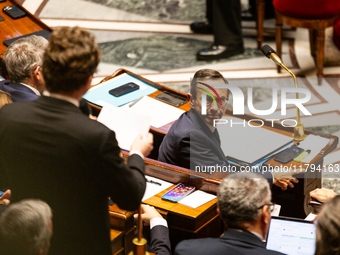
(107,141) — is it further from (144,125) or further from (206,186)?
(206,186)

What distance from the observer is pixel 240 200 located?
1649 millimetres

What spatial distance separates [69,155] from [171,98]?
2.05 meters

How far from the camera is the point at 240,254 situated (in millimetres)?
1614

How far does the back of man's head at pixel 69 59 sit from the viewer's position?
145cm

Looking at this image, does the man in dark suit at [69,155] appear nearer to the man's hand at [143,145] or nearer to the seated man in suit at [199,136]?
the man's hand at [143,145]

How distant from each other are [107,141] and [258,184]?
1.86 ft

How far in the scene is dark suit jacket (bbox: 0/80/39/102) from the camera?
8.66 ft

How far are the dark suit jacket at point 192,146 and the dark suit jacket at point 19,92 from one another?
2.55 ft

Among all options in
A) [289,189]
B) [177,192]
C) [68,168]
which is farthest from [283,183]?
[68,168]

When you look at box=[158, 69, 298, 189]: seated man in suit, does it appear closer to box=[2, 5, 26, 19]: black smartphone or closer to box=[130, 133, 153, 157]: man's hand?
box=[130, 133, 153, 157]: man's hand

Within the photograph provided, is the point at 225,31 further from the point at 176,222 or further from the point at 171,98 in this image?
the point at 176,222

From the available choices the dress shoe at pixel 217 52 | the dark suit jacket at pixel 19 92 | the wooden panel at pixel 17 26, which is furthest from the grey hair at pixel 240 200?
the dress shoe at pixel 217 52

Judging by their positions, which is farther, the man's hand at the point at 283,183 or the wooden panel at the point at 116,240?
the man's hand at the point at 283,183

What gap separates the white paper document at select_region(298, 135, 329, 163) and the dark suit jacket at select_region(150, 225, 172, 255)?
102 centimetres
